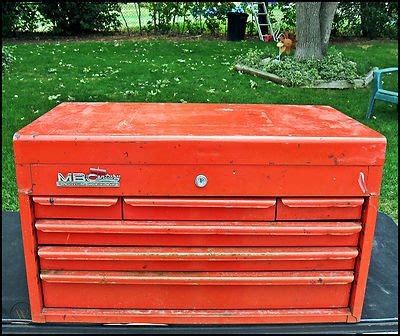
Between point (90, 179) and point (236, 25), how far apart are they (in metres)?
11.9

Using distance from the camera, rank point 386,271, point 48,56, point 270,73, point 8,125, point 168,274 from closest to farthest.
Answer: point 168,274 → point 386,271 → point 8,125 → point 270,73 → point 48,56

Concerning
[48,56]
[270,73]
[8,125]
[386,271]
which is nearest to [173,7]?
[48,56]

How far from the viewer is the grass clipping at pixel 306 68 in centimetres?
816

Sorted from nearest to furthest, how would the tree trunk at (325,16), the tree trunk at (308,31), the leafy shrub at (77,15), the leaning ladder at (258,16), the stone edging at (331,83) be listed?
the stone edging at (331,83) < the tree trunk at (308,31) < the tree trunk at (325,16) < the leaning ladder at (258,16) < the leafy shrub at (77,15)

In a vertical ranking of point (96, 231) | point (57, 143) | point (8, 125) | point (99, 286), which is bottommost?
point (8, 125)

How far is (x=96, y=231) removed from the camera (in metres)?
1.94

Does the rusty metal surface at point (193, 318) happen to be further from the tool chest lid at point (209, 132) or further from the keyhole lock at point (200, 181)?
the tool chest lid at point (209, 132)

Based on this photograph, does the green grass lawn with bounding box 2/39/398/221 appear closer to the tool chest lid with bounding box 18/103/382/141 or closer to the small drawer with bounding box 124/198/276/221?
the tool chest lid with bounding box 18/103/382/141

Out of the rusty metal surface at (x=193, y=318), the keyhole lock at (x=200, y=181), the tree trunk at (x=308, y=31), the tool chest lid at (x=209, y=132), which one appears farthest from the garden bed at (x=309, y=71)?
the keyhole lock at (x=200, y=181)

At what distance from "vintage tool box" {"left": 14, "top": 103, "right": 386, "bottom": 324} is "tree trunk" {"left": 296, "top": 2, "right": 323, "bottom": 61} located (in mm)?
7124

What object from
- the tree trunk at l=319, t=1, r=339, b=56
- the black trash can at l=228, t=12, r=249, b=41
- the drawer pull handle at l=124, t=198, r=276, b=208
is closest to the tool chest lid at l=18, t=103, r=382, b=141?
the drawer pull handle at l=124, t=198, r=276, b=208

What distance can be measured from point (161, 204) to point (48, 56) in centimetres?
925

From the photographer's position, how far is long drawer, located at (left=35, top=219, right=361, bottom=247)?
194 centimetres

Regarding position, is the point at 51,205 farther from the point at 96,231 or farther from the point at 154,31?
the point at 154,31
